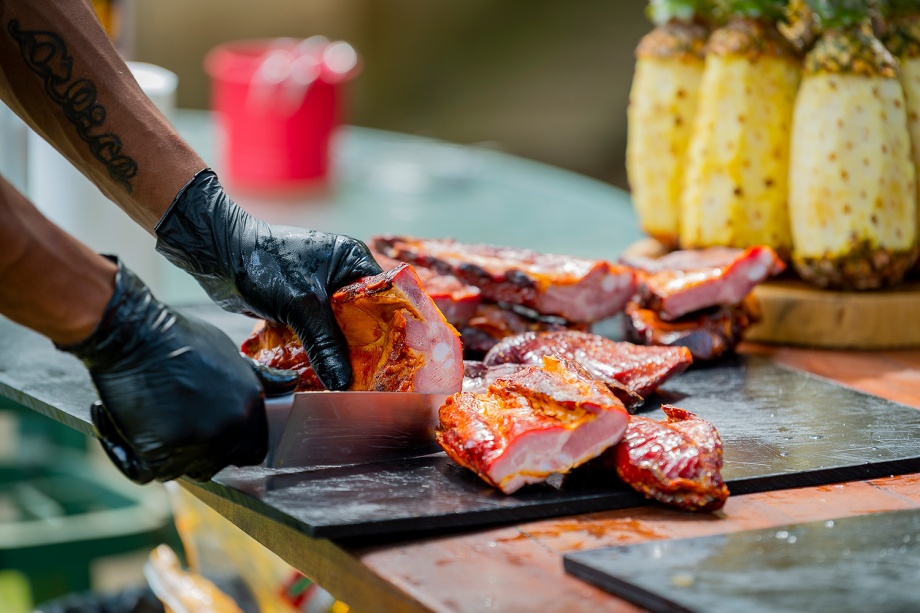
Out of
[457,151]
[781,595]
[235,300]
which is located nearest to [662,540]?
[781,595]

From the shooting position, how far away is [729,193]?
3.43m

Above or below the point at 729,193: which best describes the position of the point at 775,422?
below

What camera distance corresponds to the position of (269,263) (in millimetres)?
2381

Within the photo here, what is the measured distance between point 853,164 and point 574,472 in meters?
1.60

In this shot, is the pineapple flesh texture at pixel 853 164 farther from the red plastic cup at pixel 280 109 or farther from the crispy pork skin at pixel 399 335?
the red plastic cup at pixel 280 109

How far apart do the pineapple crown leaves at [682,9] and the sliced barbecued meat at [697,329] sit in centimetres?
110

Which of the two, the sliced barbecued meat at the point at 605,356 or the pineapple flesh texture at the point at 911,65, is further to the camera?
the pineapple flesh texture at the point at 911,65

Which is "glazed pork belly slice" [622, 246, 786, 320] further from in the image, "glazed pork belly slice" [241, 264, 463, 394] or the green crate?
the green crate

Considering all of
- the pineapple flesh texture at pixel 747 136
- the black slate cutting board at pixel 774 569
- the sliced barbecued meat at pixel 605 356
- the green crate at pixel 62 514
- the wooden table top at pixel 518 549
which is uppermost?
the pineapple flesh texture at pixel 747 136

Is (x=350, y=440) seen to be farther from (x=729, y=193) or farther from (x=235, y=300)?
(x=729, y=193)

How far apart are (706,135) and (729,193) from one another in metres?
0.21

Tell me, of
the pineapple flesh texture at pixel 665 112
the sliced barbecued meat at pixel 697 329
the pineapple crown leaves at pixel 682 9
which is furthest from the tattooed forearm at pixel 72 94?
the pineapple crown leaves at pixel 682 9

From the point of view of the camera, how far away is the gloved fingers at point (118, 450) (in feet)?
6.17

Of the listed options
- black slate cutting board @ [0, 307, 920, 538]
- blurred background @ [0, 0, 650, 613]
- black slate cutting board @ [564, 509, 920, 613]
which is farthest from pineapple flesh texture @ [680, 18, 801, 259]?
blurred background @ [0, 0, 650, 613]
